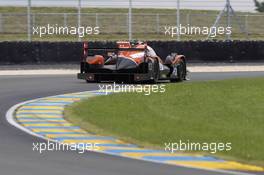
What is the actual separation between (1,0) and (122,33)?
7.90 metres

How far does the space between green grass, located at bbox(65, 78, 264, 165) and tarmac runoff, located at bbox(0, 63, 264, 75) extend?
8560 millimetres

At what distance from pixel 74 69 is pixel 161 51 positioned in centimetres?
338

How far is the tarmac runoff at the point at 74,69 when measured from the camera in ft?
97.9

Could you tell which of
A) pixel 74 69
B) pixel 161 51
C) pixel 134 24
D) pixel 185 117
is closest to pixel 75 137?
pixel 185 117

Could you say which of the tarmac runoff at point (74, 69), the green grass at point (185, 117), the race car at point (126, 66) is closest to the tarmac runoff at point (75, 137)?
the green grass at point (185, 117)

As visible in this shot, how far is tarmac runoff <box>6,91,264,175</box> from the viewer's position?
1062 centimetres

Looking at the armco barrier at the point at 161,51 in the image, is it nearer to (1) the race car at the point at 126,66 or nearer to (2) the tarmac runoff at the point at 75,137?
(1) the race car at the point at 126,66

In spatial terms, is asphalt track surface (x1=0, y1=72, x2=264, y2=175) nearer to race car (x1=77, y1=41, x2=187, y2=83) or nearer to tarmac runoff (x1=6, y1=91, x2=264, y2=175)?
tarmac runoff (x1=6, y1=91, x2=264, y2=175)

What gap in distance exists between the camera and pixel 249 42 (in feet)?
109

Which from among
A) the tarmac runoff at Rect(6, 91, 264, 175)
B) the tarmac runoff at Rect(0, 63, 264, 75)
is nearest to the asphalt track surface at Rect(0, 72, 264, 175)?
the tarmac runoff at Rect(6, 91, 264, 175)

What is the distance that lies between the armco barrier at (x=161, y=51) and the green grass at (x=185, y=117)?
31.0 feet

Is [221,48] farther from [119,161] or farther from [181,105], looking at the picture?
[119,161]

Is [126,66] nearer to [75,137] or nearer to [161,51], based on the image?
[161,51]

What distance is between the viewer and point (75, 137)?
1317 cm
